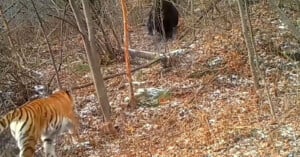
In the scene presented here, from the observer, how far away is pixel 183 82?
10.9 m

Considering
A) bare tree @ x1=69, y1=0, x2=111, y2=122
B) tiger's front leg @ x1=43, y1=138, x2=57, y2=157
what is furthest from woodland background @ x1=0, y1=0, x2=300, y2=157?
tiger's front leg @ x1=43, y1=138, x2=57, y2=157

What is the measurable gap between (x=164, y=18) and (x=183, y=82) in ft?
12.0

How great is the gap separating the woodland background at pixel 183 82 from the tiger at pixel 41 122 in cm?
47

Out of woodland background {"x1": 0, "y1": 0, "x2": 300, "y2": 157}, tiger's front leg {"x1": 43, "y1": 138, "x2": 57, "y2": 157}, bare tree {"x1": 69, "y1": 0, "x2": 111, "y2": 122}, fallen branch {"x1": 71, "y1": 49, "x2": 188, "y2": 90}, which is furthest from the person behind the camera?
fallen branch {"x1": 71, "y1": 49, "x2": 188, "y2": 90}

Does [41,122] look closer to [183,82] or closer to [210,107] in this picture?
[210,107]

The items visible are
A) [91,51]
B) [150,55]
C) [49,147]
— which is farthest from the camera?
[150,55]

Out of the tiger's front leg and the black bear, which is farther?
the black bear

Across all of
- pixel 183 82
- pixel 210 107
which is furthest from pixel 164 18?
pixel 210 107

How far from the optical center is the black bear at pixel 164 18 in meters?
13.8

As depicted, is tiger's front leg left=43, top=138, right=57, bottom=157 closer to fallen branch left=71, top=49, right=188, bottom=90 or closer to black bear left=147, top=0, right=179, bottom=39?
fallen branch left=71, top=49, right=188, bottom=90

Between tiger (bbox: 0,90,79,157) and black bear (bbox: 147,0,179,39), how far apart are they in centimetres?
553

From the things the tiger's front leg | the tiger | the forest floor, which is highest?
the tiger

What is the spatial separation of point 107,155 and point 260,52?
485 centimetres

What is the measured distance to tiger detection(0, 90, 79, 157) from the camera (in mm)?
7406
